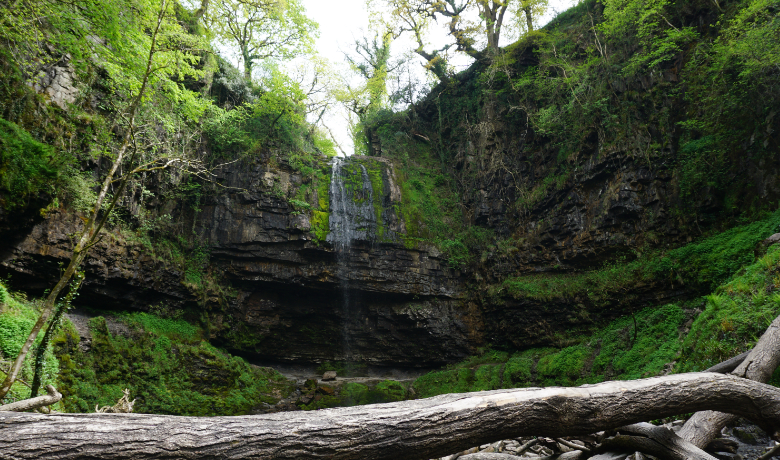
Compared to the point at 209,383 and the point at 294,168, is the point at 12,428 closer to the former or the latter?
the point at 209,383

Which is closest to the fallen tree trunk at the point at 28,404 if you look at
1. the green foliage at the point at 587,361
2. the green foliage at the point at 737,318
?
the green foliage at the point at 737,318

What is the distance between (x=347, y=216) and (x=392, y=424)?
14.4 metres

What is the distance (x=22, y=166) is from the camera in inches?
291

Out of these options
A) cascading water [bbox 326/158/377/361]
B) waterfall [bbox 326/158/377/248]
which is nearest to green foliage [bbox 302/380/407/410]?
cascading water [bbox 326/158/377/361]

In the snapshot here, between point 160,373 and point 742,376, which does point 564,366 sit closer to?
point 742,376

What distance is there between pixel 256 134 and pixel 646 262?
54.9ft

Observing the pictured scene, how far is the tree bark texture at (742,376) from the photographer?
3.57 m

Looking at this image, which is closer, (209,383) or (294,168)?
(209,383)

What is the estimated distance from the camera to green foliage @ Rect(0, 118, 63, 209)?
7.11 m

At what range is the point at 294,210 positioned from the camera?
52.2 feet

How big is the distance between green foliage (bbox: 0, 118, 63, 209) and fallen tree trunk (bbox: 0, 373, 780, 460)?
25.5 feet

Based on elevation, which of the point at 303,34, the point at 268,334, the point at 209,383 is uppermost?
the point at 303,34

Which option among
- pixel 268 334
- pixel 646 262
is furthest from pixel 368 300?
pixel 646 262

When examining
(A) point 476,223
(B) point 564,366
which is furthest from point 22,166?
(A) point 476,223
